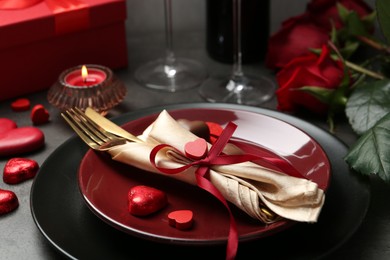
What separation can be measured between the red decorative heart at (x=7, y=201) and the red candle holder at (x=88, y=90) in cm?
18

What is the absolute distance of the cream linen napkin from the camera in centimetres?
52

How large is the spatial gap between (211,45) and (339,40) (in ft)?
0.63

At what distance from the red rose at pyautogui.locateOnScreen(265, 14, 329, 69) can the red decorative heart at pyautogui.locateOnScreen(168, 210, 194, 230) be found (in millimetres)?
415

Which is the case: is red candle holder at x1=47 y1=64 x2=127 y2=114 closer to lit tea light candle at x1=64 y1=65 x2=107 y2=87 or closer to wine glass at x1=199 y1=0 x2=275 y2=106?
lit tea light candle at x1=64 y1=65 x2=107 y2=87

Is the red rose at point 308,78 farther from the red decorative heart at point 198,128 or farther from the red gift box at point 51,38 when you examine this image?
the red gift box at point 51,38

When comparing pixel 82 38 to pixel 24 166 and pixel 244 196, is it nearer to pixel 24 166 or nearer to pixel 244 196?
pixel 24 166

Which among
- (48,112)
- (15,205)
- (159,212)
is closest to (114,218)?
(159,212)

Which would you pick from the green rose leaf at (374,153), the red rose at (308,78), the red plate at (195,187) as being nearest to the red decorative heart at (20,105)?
the red plate at (195,187)

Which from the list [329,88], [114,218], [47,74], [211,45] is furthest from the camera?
[211,45]

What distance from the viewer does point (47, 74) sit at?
34.7 inches

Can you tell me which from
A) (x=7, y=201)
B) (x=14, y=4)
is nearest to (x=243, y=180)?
(x=7, y=201)

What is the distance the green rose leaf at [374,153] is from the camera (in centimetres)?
59

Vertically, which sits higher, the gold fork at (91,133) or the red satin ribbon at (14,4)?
the red satin ribbon at (14,4)

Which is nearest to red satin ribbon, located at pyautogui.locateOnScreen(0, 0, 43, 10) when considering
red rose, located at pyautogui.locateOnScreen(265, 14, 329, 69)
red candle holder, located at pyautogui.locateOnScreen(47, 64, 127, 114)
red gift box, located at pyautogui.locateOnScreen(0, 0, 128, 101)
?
red gift box, located at pyautogui.locateOnScreen(0, 0, 128, 101)
